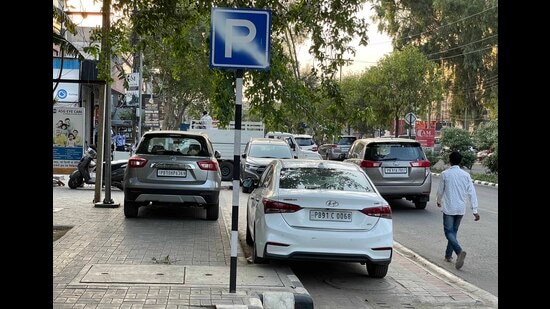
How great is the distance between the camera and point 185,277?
22.5ft

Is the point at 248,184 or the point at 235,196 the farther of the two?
the point at 248,184

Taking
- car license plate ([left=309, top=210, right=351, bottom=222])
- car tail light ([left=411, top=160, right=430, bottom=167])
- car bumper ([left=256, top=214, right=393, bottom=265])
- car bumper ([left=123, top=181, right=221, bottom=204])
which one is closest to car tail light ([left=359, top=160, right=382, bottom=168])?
car tail light ([left=411, top=160, right=430, bottom=167])

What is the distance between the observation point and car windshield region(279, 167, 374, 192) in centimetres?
773

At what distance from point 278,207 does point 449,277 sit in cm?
278

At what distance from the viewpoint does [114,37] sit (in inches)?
426

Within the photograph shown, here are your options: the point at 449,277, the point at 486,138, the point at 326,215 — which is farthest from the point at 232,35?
the point at 486,138

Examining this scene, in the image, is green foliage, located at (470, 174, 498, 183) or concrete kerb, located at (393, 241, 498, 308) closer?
concrete kerb, located at (393, 241, 498, 308)

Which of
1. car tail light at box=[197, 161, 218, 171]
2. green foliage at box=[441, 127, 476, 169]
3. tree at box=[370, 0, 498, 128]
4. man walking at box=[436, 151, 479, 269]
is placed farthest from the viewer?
tree at box=[370, 0, 498, 128]

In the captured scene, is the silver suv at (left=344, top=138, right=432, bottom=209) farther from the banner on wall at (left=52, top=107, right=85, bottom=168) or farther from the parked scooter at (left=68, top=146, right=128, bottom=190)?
the banner on wall at (left=52, top=107, right=85, bottom=168)

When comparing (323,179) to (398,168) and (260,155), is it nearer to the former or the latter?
(398,168)

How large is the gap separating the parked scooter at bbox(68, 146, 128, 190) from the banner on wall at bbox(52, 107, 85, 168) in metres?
0.49

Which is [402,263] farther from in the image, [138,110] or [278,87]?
[138,110]
